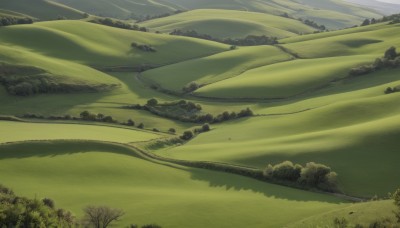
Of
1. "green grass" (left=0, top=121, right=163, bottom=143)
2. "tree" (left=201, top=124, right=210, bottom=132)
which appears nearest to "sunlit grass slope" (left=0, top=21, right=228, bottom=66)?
"green grass" (left=0, top=121, right=163, bottom=143)

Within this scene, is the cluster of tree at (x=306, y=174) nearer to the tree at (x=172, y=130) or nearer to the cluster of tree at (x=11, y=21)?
the tree at (x=172, y=130)

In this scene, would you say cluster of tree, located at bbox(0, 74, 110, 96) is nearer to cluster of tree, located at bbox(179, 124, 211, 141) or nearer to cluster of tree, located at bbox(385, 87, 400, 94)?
cluster of tree, located at bbox(179, 124, 211, 141)

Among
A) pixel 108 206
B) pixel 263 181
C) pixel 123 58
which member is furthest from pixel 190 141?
pixel 123 58

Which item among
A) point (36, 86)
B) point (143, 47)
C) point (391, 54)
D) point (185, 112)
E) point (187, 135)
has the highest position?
point (143, 47)

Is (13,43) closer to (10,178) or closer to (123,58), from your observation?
(123,58)

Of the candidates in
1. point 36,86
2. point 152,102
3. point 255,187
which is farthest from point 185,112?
point 255,187

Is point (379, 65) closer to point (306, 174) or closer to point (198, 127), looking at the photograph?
point (198, 127)

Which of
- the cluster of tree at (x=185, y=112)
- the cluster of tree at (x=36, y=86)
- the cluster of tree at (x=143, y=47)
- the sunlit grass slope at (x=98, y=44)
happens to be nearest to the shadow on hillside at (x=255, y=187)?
the cluster of tree at (x=185, y=112)
